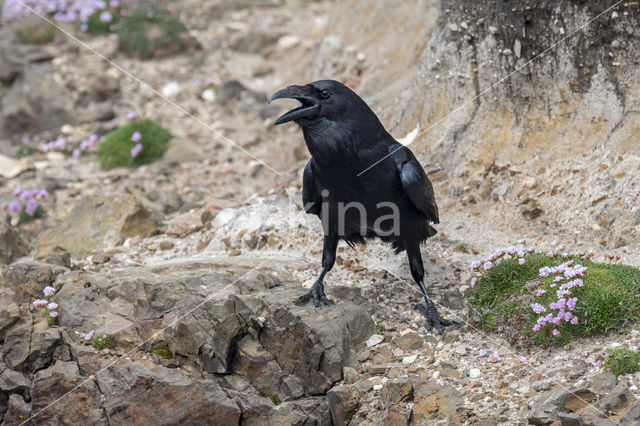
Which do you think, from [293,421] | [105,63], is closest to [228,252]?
[293,421]

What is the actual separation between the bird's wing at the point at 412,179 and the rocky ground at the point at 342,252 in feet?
3.07

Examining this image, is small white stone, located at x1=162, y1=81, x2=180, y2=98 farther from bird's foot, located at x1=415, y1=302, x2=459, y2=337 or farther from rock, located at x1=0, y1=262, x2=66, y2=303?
bird's foot, located at x1=415, y1=302, x2=459, y2=337

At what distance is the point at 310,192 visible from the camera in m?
6.30

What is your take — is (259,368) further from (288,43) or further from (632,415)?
(288,43)

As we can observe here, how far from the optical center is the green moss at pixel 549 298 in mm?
5301

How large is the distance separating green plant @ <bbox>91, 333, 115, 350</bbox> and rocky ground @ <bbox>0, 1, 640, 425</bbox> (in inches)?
3.2

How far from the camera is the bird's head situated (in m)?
5.48

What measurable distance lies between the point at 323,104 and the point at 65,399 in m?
2.77

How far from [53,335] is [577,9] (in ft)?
18.0

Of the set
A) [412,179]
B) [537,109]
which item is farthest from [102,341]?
[537,109]

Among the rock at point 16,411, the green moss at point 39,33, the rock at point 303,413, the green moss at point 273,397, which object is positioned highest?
the green moss at point 39,33

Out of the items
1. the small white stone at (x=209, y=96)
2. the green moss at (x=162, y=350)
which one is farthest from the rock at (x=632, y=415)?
the small white stone at (x=209, y=96)

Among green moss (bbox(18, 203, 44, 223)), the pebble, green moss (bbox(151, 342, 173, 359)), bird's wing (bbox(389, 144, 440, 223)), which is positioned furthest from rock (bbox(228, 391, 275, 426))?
green moss (bbox(18, 203, 44, 223))

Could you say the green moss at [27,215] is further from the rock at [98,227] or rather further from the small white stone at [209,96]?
the small white stone at [209,96]
